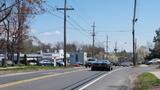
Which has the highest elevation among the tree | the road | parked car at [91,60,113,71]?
the tree

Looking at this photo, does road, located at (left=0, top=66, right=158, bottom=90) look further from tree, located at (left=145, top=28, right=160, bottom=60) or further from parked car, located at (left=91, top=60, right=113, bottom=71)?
tree, located at (left=145, top=28, right=160, bottom=60)

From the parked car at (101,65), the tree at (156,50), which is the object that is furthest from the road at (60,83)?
the tree at (156,50)

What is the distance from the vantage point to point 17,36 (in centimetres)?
8594

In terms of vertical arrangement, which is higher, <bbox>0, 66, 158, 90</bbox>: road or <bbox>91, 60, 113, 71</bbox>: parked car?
<bbox>91, 60, 113, 71</bbox>: parked car

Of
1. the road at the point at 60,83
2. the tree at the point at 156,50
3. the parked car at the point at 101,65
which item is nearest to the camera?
the road at the point at 60,83

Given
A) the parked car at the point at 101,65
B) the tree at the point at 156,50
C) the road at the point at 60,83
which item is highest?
the tree at the point at 156,50

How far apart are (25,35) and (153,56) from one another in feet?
228

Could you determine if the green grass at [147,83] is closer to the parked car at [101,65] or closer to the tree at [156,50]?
the parked car at [101,65]

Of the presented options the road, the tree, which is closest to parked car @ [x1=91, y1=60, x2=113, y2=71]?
the road

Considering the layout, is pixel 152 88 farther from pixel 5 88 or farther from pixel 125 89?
pixel 5 88

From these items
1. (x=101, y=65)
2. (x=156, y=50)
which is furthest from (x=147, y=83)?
(x=156, y=50)

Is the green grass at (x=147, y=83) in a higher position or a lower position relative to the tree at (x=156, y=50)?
lower

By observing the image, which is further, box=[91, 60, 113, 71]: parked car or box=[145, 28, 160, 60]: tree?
box=[145, 28, 160, 60]: tree

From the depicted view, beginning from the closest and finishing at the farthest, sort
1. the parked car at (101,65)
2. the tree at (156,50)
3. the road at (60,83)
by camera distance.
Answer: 1. the road at (60,83)
2. the parked car at (101,65)
3. the tree at (156,50)
